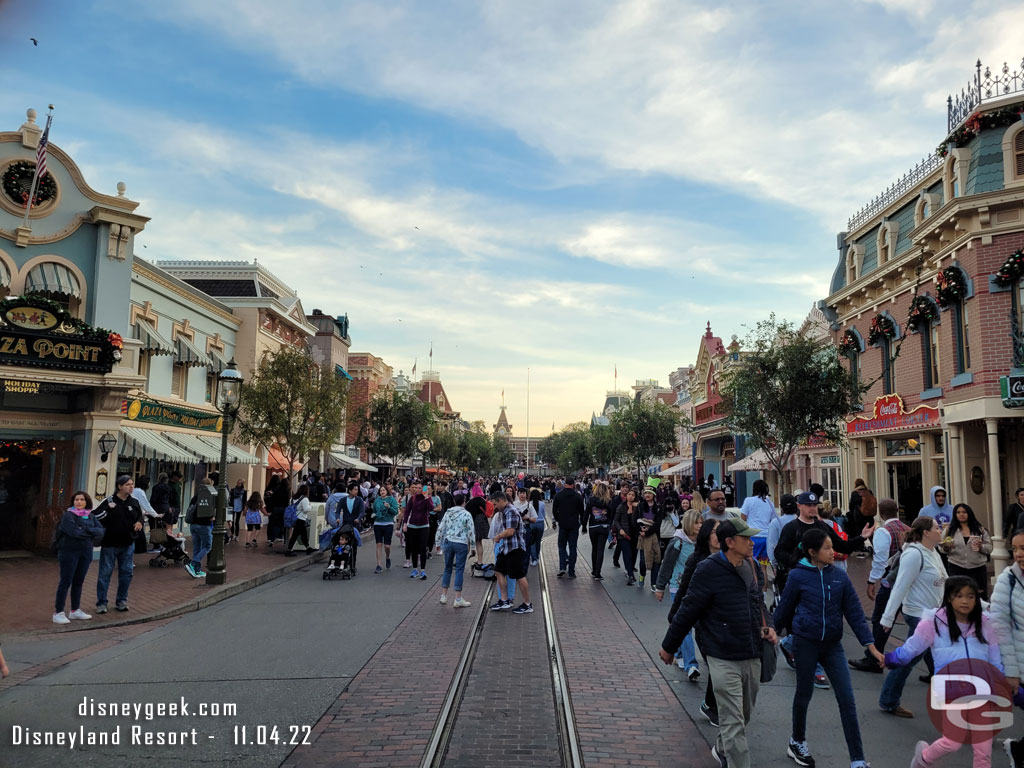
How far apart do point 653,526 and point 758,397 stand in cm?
948

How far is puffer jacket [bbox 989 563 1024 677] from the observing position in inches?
182

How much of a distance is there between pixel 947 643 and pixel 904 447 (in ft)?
61.8

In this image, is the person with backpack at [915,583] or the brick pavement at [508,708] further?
the person with backpack at [915,583]

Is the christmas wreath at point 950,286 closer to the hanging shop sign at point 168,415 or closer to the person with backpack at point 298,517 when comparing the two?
the person with backpack at point 298,517

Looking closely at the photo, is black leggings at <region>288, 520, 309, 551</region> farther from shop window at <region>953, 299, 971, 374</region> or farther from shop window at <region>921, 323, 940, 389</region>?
shop window at <region>921, 323, 940, 389</region>

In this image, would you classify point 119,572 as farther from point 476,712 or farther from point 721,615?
point 721,615

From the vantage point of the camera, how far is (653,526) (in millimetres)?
12234

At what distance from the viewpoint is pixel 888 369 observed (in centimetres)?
2192

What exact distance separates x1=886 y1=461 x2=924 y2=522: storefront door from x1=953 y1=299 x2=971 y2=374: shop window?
4.09 metres

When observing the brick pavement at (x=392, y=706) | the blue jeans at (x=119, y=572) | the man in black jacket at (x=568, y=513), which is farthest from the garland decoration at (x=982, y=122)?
the blue jeans at (x=119, y=572)

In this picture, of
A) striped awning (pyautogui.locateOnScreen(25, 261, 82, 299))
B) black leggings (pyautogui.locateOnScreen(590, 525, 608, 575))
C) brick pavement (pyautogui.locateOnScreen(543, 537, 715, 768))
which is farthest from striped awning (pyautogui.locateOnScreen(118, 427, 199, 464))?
brick pavement (pyautogui.locateOnScreen(543, 537, 715, 768))

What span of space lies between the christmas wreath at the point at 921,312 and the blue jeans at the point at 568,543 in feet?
38.2

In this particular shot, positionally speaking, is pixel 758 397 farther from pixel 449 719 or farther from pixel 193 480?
pixel 193 480

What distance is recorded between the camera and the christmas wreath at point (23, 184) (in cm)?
1650
